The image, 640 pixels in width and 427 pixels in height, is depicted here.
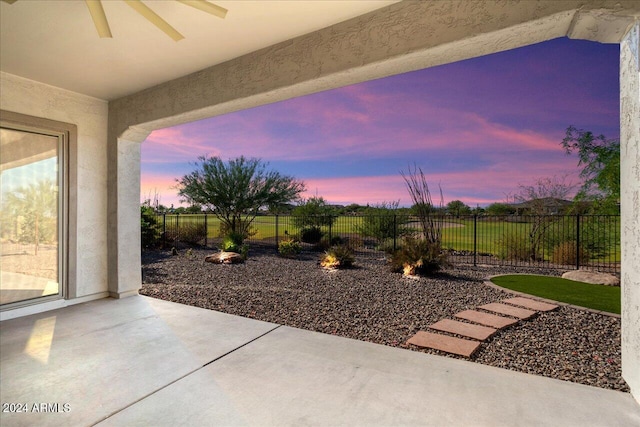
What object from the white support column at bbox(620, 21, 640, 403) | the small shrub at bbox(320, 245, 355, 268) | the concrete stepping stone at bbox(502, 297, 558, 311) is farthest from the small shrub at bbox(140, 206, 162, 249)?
the white support column at bbox(620, 21, 640, 403)

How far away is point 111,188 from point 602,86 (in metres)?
9.10

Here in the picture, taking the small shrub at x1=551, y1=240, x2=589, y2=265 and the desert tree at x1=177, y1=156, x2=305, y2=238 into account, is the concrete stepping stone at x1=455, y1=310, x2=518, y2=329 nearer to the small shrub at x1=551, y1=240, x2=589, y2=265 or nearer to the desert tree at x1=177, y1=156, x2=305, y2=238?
→ the small shrub at x1=551, y1=240, x2=589, y2=265

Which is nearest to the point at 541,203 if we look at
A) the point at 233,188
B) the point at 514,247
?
the point at 514,247

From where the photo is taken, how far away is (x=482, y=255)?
27.5ft

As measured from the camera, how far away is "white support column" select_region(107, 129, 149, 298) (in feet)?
13.4

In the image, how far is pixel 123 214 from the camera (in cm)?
414

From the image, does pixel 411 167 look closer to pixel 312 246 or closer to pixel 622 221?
pixel 312 246

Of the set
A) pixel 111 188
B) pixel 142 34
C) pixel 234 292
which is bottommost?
pixel 234 292

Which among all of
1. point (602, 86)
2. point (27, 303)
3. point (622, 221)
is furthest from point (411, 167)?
point (27, 303)

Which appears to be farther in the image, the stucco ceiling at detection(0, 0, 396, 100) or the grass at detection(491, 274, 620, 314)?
the grass at detection(491, 274, 620, 314)

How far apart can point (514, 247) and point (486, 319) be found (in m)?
5.32

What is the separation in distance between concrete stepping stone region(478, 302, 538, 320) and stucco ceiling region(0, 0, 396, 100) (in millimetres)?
3350

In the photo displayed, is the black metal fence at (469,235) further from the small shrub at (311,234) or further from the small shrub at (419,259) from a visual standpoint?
the small shrub at (419,259)

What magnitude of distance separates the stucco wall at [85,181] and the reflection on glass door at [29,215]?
162mm
